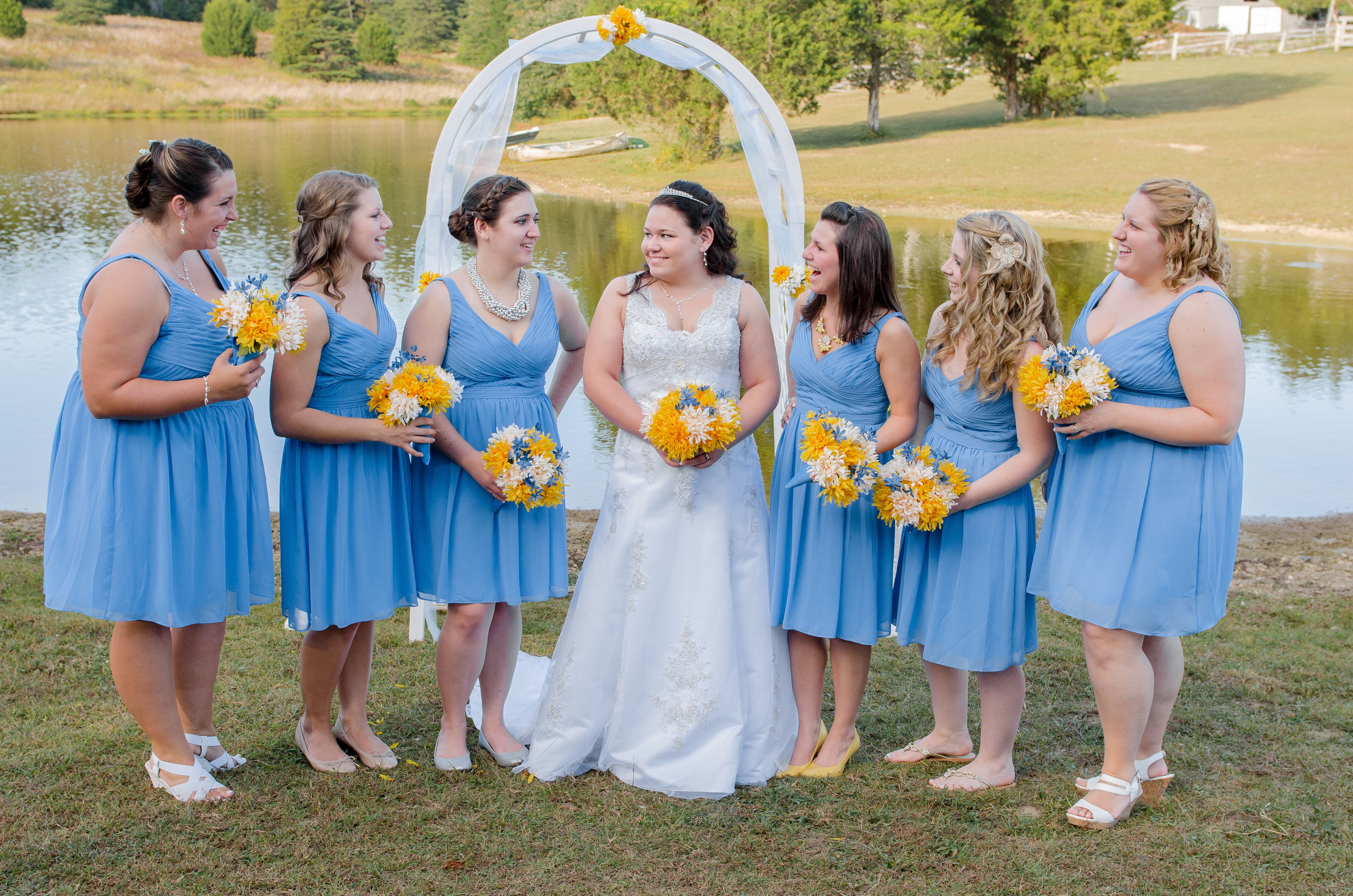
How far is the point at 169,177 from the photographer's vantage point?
362 cm

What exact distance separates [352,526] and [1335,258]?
20450 mm

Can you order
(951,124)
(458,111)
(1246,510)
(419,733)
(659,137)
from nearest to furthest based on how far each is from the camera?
(419,733) < (458,111) < (1246,510) < (659,137) < (951,124)

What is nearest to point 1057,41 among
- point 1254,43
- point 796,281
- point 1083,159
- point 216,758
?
point 1083,159

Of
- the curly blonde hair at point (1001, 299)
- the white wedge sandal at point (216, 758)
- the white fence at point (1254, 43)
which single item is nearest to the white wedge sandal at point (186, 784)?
the white wedge sandal at point (216, 758)

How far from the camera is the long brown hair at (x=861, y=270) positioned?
412 cm

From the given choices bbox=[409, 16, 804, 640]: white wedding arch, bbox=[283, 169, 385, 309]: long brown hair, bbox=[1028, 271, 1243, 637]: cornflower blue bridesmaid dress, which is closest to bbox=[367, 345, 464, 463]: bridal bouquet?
bbox=[283, 169, 385, 309]: long brown hair

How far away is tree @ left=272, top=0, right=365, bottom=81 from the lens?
201ft

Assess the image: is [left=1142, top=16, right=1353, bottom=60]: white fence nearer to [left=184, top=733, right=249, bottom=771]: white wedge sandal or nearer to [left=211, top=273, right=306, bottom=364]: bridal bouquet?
[left=211, top=273, right=306, bottom=364]: bridal bouquet

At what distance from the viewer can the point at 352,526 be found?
4090mm

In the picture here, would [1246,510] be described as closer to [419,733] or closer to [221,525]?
[419,733]

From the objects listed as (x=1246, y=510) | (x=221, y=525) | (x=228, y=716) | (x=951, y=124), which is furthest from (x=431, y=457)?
(x=951, y=124)

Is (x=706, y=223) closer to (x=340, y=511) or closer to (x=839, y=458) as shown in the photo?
(x=839, y=458)

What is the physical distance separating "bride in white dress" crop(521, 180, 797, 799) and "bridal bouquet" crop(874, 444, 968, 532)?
560mm

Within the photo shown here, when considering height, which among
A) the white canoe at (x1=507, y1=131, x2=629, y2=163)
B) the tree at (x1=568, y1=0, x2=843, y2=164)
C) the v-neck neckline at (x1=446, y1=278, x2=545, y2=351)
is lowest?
the v-neck neckline at (x1=446, y1=278, x2=545, y2=351)
